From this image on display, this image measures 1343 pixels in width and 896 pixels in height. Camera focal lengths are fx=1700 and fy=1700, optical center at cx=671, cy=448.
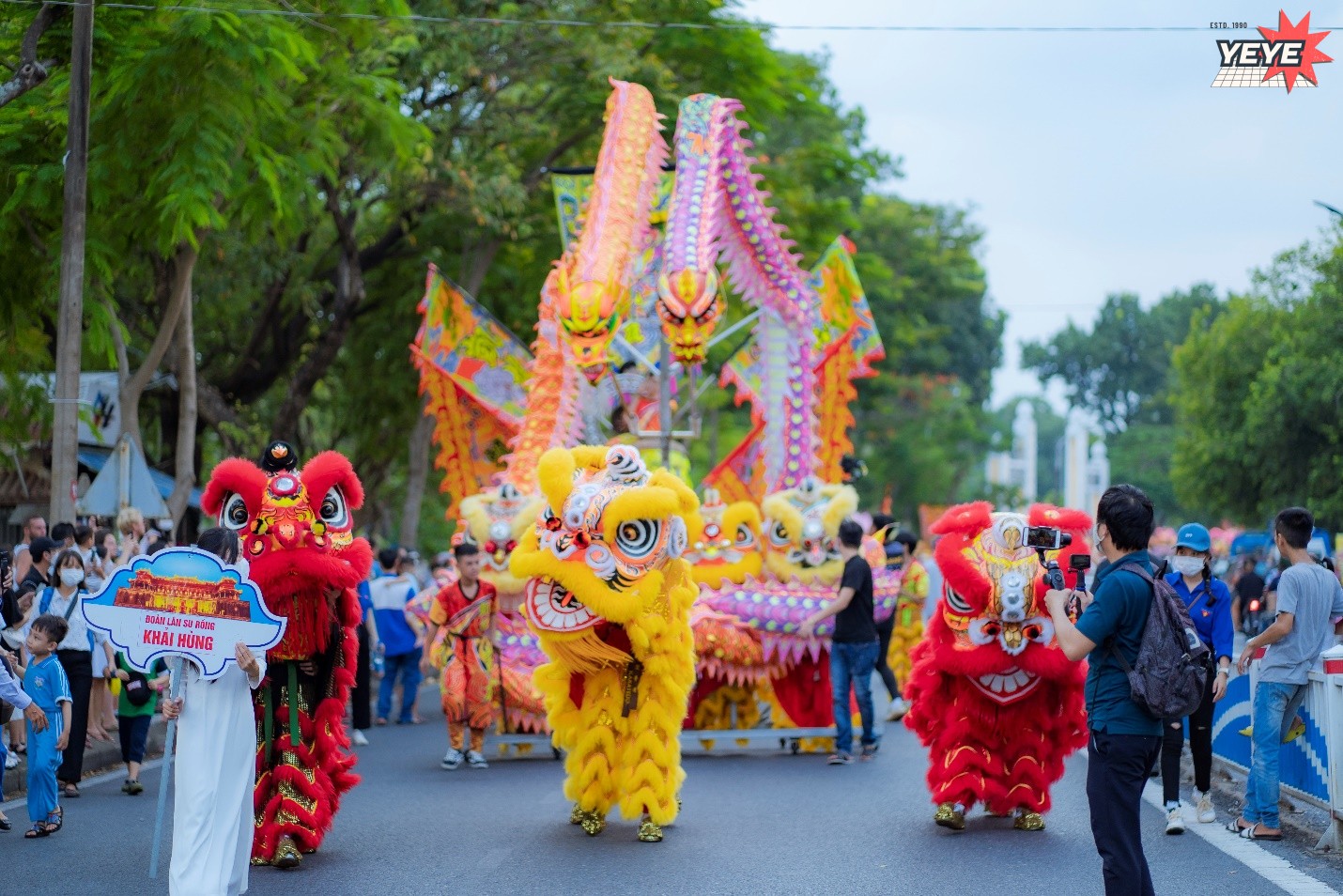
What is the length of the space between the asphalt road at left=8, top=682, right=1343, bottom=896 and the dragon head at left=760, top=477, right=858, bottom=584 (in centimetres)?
251

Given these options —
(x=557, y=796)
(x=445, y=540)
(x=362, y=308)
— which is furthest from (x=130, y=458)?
(x=445, y=540)

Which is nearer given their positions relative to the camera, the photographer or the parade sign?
the photographer

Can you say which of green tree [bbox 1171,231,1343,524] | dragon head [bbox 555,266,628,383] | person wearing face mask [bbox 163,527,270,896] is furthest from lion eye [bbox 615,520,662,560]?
green tree [bbox 1171,231,1343,524]

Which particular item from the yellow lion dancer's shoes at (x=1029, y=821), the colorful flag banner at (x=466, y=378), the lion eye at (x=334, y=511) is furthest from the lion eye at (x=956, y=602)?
the colorful flag banner at (x=466, y=378)

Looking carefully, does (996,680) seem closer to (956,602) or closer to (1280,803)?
(956,602)

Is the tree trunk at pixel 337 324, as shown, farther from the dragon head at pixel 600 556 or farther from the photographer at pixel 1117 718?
the photographer at pixel 1117 718

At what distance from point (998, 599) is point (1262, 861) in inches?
74.2

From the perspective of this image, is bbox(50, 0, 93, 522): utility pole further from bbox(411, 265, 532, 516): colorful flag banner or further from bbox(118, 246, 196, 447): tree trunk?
bbox(411, 265, 532, 516): colorful flag banner

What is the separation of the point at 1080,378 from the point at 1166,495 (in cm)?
1266

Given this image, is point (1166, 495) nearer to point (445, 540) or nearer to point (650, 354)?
point (445, 540)

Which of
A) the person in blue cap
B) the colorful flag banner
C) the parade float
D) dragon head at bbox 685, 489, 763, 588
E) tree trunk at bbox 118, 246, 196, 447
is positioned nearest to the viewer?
the person in blue cap

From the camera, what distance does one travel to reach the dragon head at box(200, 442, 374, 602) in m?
8.54

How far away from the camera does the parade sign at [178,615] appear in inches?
288

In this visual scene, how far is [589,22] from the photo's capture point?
19.8 metres
